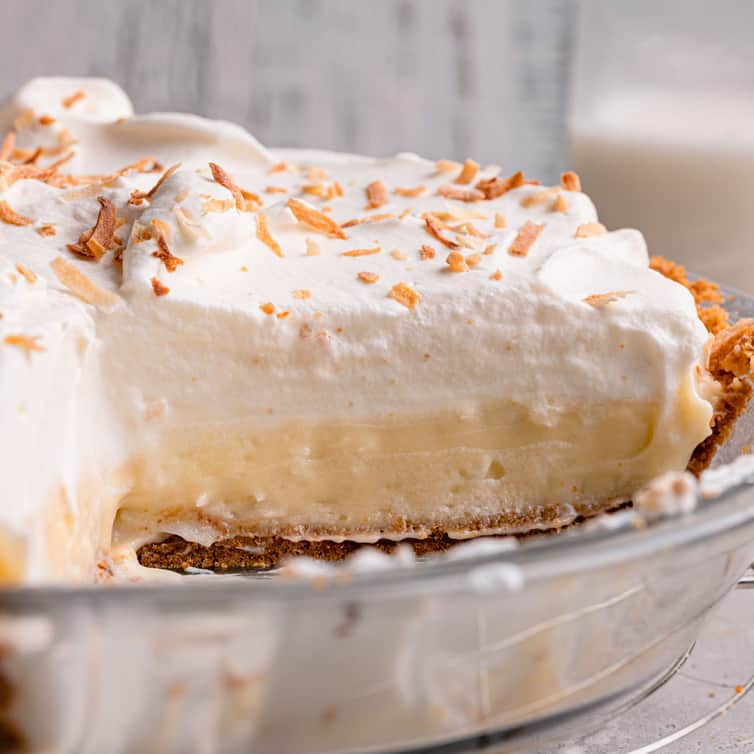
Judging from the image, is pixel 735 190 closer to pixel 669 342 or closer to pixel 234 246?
pixel 669 342

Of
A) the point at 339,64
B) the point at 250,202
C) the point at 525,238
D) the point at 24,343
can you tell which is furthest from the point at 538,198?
the point at 339,64

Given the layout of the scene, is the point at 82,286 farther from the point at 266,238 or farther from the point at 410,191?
the point at 410,191

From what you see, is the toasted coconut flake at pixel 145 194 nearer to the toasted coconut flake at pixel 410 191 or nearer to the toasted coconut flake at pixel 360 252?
the toasted coconut flake at pixel 360 252

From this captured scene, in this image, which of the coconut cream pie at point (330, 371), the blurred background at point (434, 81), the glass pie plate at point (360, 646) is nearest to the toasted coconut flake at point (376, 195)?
the coconut cream pie at point (330, 371)

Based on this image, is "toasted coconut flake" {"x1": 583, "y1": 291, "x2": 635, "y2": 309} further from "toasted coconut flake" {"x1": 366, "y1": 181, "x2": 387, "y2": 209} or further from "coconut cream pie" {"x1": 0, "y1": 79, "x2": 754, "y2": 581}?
"toasted coconut flake" {"x1": 366, "y1": 181, "x2": 387, "y2": 209}

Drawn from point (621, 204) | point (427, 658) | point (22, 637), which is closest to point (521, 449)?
point (427, 658)

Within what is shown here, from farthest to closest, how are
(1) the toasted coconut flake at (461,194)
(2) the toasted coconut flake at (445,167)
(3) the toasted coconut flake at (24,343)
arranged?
(2) the toasted coconut flake at (445,167) < (1) the toasted coconut flake at (461,194) < (3) the toasted coconut flake at (24,343)
